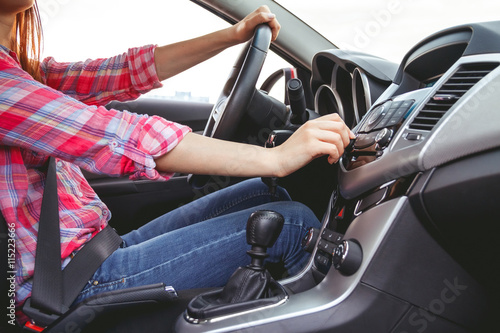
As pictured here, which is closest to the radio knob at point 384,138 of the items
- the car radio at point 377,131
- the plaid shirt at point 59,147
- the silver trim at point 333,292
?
the car radio at point 377,131

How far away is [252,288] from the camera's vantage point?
2.28 ft

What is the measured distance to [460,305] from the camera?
0.64 m

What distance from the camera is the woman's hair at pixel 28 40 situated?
37.7 inches

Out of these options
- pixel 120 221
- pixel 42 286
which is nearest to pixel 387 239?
pixel 42 286

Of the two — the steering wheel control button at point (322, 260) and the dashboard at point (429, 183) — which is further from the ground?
the dashboard at point (429, 183)

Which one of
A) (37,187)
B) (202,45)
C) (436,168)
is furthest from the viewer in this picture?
(202,45)

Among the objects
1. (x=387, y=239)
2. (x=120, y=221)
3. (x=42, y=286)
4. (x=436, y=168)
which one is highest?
(x=436, y=168)

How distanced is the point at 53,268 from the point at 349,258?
1.62 ft

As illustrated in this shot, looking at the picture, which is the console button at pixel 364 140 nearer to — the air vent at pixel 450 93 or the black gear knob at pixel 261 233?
the air vent at pixel 450 93

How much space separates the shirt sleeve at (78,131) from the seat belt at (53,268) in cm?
12

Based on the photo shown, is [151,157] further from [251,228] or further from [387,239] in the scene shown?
[387,239]

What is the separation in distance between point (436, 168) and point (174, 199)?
1.33 meters

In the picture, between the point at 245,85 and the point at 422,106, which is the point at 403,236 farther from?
the point at 245,85

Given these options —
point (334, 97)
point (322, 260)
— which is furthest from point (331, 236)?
point (334, 97)
